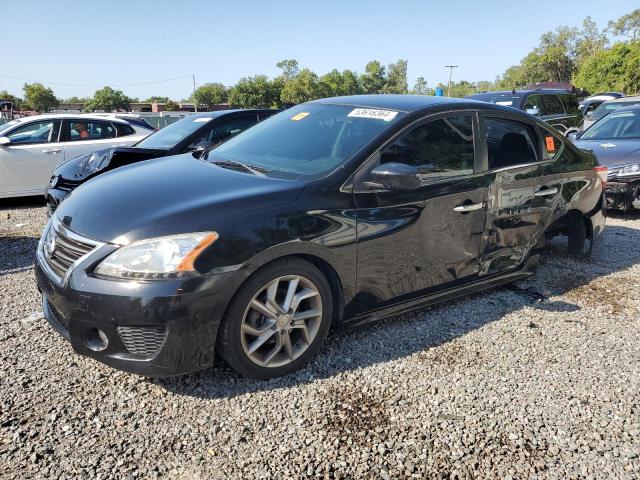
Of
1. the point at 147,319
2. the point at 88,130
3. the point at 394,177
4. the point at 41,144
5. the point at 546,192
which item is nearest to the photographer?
the point at 147,319

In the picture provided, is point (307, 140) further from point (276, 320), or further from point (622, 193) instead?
point (622, 193)

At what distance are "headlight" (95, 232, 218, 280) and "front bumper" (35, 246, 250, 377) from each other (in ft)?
0.16

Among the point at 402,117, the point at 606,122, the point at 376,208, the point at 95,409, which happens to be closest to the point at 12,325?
the point at 95,409

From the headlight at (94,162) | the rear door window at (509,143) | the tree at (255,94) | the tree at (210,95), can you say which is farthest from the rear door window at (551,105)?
the tree at (210,95)

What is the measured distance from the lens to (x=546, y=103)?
11.4 meters

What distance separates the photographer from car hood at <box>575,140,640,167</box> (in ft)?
22.6

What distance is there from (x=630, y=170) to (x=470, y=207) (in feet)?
14.8

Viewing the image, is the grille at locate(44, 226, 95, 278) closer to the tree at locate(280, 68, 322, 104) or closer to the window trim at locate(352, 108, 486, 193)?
the window trim at locate(352, 108, 486, 193)

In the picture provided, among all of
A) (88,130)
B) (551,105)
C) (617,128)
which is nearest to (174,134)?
(88,130)

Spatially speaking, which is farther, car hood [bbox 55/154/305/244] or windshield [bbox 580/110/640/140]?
windshield [bbox 580/110/640/140]

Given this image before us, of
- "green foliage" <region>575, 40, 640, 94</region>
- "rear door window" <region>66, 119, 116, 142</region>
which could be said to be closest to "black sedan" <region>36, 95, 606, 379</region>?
"rear door window" <region>66, 119, 116, 142</region>

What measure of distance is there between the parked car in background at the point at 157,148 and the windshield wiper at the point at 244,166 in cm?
221

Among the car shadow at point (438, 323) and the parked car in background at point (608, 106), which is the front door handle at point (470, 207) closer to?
the car shadow at point (438, 323)

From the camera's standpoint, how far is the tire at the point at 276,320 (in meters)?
2.64
